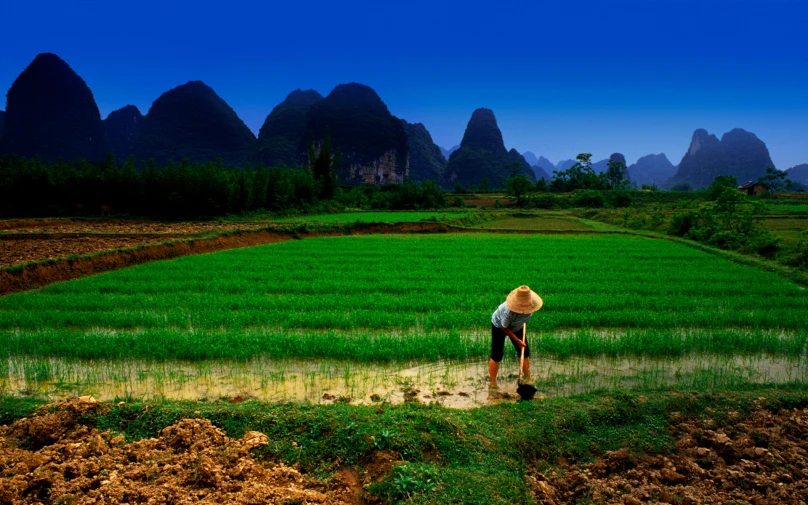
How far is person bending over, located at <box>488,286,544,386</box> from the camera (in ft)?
15.1

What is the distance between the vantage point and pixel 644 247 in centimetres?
1639

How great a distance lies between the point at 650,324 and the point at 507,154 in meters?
121

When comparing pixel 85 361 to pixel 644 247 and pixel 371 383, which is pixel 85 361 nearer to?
pixel 371 383

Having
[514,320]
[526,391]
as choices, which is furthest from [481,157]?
[526,391]

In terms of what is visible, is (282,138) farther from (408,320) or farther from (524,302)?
(524,302)

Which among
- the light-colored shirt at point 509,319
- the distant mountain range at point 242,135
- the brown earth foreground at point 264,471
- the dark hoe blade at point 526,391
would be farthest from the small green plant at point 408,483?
the distant mountain range at point 242,135

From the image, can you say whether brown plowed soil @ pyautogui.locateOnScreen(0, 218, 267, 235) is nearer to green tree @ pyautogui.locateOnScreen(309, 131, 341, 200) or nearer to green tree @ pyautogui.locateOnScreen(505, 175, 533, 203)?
green tree @ pyautogui.locateOnScreen(309, 131, 341, 200)

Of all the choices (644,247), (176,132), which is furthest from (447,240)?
(176,132)

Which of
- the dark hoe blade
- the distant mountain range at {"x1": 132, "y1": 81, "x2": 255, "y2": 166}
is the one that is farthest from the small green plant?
the distant mountain range at {"x1": 132, "y1": 81, "x2": 255, "y2": 166}

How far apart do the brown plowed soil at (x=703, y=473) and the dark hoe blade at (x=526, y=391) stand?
1125mm

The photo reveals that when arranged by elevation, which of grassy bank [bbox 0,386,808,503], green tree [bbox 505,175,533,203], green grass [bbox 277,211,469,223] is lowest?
grassy bank [bbox 0,386,808,503]

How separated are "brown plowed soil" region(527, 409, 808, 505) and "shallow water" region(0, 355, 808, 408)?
4.00ft

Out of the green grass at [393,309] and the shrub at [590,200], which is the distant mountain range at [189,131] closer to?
the shrub at [590,200]

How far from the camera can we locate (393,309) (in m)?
8.01
